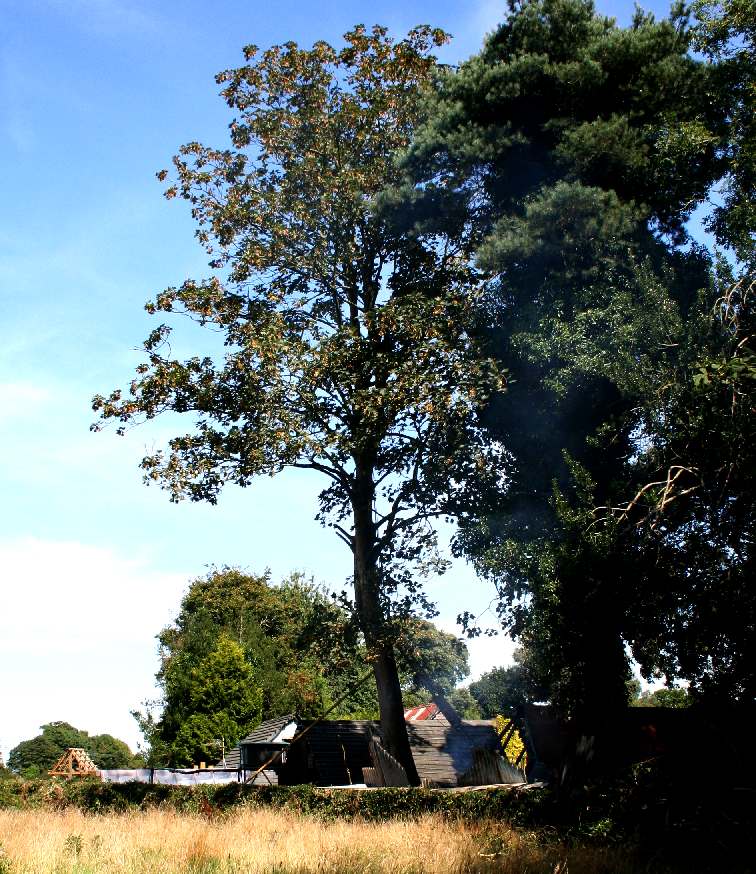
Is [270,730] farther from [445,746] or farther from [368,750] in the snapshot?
[445,746]

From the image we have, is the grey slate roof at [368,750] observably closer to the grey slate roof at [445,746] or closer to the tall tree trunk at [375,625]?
the grey slate roof at [445,746]

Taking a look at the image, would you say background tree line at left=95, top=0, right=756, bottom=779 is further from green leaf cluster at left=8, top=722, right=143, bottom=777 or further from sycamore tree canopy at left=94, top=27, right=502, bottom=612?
green leaf cluster at left=8, top=722, right=143, bottom=777

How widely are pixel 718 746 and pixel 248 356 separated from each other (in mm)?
14293

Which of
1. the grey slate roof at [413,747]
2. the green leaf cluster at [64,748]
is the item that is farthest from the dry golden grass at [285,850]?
the green leaf cluster at [64,748]

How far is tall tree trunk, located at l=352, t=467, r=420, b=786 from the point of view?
22422mm

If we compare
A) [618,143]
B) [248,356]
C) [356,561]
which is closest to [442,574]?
[356,561]

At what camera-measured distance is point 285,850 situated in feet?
36.4

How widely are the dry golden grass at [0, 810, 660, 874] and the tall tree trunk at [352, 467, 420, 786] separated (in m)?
8.33

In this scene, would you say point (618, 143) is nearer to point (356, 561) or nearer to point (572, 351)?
point (572, 351)

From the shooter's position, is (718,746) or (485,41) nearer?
(718,746)

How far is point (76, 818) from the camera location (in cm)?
1596

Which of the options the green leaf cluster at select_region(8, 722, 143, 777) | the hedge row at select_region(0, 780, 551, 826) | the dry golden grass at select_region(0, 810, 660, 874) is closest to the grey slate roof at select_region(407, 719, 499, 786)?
the hedge row at select_region(0, 780, 551, 826)

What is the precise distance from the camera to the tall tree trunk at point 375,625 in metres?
22.4

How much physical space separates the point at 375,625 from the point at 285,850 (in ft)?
37.2
